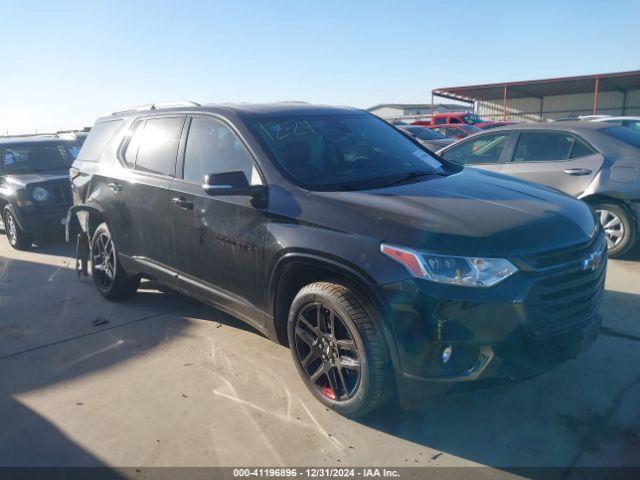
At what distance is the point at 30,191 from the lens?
8047 mm

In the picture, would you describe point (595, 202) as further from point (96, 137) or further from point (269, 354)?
point (96, 137)

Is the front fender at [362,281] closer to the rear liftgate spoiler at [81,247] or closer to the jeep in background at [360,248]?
the jeep in background at [360,248]

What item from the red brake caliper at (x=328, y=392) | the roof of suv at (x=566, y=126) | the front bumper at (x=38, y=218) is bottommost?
the red brake caliper at (x=328, y=392)

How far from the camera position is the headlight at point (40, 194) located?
8062mm

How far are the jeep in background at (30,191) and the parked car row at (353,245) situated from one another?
3.36 meters

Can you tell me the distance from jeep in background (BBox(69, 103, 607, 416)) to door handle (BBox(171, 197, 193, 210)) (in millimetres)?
35

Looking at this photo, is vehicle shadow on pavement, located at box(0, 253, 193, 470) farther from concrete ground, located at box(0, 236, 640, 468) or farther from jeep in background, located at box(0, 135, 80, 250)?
jeep in background, located at box(0, 135, 80, 250)

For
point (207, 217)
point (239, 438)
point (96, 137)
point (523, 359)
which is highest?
point (96, 137)

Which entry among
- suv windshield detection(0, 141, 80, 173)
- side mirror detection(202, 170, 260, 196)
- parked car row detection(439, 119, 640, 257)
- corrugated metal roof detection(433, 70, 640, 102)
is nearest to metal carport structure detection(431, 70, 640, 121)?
corrugated metal roof detection(433, 70, 640, 102)

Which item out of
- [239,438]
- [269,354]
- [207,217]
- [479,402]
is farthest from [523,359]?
[207,217]

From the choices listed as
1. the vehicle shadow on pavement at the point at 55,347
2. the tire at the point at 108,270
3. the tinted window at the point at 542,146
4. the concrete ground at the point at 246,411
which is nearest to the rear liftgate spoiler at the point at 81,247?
the vehicle shadow on pavement at the point at 55,347

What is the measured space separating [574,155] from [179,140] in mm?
4508

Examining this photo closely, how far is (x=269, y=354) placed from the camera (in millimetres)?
4148

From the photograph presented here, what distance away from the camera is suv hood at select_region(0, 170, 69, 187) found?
8.15 m
